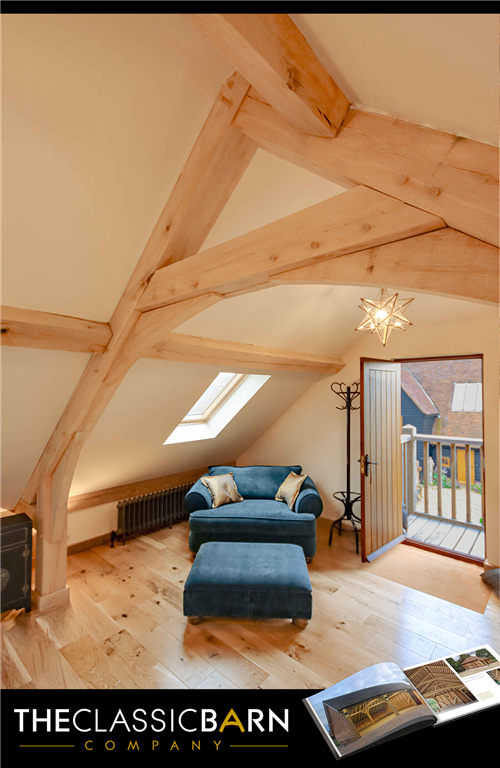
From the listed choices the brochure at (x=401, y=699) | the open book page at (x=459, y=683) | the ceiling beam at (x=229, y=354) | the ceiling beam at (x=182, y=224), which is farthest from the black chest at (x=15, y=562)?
the open book page at (x=459, y=683)

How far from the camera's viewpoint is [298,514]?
3.66 m

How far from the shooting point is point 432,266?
1.02 m

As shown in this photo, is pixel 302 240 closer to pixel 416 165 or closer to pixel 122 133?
pixel 416 165

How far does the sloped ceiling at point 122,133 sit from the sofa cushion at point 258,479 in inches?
78.0

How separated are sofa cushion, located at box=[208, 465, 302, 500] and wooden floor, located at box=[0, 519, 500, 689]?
1163mm

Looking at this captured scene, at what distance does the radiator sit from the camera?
3.95 m

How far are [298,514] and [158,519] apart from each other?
1.75 meters

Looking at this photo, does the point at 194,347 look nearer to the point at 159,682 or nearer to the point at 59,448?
the point at 59,448

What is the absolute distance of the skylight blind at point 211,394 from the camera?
432 centimetres

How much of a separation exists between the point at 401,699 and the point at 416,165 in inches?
71.4

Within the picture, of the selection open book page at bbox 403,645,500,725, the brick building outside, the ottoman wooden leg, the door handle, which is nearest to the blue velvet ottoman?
the ottoman wooden leg

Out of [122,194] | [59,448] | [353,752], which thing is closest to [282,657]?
[353,752]

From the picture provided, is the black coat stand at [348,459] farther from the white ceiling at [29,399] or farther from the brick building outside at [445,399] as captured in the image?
the white ceiling at [29,399]

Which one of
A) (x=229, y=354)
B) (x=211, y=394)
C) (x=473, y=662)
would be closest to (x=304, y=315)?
(x=229, y=354)
